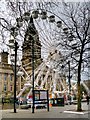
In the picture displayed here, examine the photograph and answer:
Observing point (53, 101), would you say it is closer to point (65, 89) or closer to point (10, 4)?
point (65, 89)

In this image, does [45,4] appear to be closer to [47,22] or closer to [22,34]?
[22,34]

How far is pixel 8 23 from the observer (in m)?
12.6

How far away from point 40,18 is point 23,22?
1988 millimetres

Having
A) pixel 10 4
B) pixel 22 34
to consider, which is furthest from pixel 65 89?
pixel 10 4

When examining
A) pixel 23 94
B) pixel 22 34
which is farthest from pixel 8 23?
pixel 23 94

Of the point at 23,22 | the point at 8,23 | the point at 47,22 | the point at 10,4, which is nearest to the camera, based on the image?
the point at 10,4

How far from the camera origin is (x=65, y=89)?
3325 centimetres

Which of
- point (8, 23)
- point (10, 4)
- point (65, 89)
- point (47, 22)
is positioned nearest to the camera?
point (10, 4)

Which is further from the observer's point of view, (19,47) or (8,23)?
(19,47)

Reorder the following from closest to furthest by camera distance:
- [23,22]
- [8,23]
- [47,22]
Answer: [8,23], [23,22], [47,22]

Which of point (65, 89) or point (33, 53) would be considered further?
point (65, 89)

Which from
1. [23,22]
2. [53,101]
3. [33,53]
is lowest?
[53,101]

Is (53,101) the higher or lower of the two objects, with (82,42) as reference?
lower

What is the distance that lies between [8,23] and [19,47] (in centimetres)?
329
